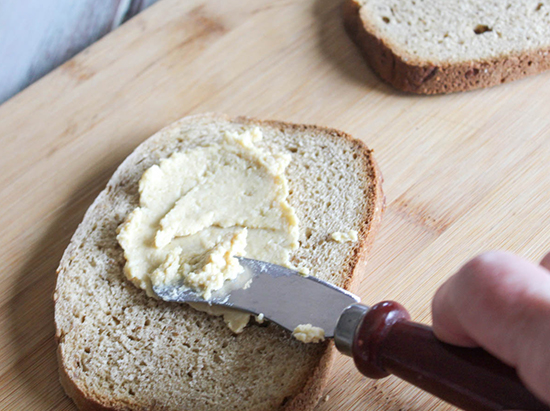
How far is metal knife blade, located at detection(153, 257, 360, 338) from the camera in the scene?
61.7 inches

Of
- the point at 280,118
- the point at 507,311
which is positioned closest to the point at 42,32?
the point at 280,118

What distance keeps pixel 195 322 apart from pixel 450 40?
1636 millimetres

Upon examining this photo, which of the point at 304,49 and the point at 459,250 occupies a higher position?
the point at 304,49

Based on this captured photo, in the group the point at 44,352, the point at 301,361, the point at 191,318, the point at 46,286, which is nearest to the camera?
the point at 301,361

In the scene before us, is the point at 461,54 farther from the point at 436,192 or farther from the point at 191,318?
the point at 191,318

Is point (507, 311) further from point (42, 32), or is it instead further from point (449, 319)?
point (42, 32)

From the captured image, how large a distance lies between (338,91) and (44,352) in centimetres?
154

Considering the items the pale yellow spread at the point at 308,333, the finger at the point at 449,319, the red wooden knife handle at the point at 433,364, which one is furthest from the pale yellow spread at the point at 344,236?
the finger at the point at 449,319

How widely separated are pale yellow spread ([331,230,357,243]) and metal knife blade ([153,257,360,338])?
0.78 feet

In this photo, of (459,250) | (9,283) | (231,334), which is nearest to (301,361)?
(231,334)

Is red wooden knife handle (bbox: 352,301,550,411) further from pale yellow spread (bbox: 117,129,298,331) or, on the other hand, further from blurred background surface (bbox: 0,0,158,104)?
blurred background surface (bbox: 0,0,158,104)

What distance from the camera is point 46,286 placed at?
6.70 ft

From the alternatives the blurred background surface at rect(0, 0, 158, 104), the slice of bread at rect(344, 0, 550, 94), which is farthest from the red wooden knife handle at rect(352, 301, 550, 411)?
the blurred background surface at rect(0, 0, 158, 104)

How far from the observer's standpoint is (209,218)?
185 centimetres
